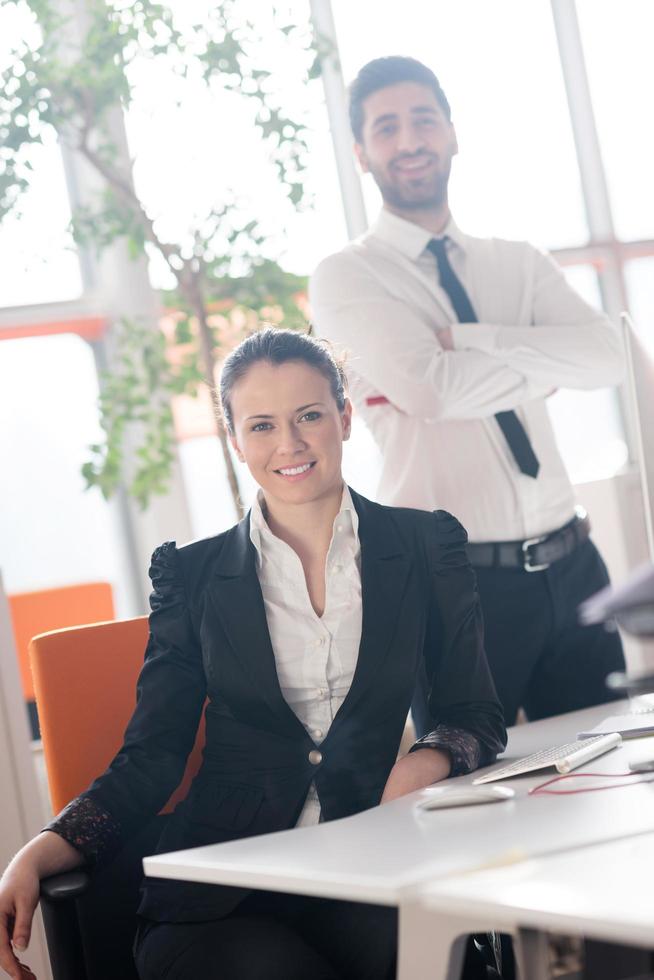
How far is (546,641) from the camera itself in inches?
92.0

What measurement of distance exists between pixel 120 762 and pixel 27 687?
9.64ft

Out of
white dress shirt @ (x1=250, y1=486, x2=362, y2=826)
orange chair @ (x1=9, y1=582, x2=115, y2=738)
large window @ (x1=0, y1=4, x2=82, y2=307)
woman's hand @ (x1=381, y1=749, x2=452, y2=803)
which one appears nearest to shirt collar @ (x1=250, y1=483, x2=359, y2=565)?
white dress shirt @ (x1=250, y1=486, x2=362, y2=826)

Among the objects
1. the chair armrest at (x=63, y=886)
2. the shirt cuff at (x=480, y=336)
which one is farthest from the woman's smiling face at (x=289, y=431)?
the chair armrest at (x=63, y=886)

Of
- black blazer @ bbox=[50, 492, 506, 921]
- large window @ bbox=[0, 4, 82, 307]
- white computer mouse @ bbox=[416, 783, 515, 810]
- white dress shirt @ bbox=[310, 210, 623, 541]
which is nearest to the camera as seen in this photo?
white computer mouse @ bbox=[416, 783, 515, 810]

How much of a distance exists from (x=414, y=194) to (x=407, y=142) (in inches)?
4.4

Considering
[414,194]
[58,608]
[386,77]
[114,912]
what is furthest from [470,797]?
[58,608]

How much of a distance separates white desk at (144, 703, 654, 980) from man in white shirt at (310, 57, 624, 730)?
797 mm

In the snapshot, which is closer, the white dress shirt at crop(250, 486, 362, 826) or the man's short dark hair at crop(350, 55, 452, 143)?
the white dress shirt at crop(250, 486, 362, 826)

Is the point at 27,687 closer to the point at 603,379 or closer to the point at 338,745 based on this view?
the point at 603,379

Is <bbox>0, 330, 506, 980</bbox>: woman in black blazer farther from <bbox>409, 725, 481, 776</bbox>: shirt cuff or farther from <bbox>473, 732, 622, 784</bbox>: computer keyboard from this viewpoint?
<bbox>473, 732, 622, 784</bbox>: computer keyboard

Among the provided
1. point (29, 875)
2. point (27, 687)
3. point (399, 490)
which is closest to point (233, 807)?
point (29, 875)

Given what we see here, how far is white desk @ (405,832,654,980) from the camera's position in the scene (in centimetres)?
91

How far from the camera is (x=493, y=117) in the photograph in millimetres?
6500

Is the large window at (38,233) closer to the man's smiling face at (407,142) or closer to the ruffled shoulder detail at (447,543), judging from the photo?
the man's smiling face at (407,142)
